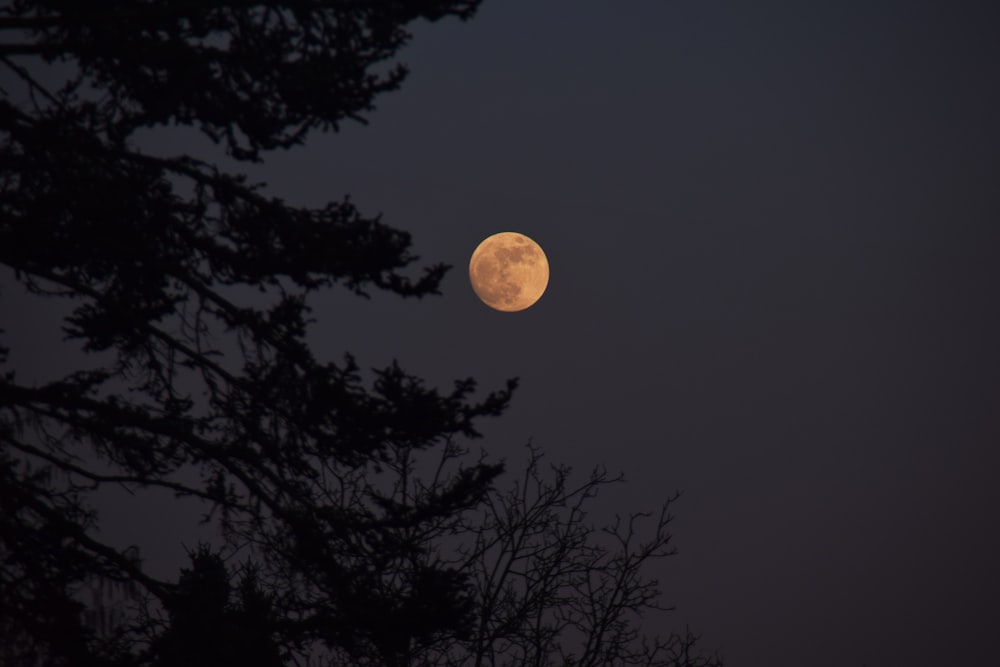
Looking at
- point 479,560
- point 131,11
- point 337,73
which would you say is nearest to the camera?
point 131,11

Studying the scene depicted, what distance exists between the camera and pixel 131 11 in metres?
6.57

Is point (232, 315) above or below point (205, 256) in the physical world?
below

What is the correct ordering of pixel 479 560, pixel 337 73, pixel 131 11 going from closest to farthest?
pixel 131 11, pixel 337 73, pixel 479 560

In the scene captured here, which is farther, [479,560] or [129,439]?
[479,560]

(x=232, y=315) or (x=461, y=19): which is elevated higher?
(x=461, y=19)

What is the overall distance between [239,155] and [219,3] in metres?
1.12

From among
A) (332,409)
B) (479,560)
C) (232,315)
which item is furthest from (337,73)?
(479,560)

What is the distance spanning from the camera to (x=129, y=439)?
7.11m

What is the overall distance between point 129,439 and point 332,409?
156 centimetres

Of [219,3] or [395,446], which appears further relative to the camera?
[395,446]

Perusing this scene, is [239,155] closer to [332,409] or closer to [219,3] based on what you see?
[219,3]

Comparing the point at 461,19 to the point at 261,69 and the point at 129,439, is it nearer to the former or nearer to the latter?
the point at 261,69

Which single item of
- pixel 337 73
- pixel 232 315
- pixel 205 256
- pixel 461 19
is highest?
pixel 461 19

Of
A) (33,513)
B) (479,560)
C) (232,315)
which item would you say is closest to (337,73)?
(232,315)
